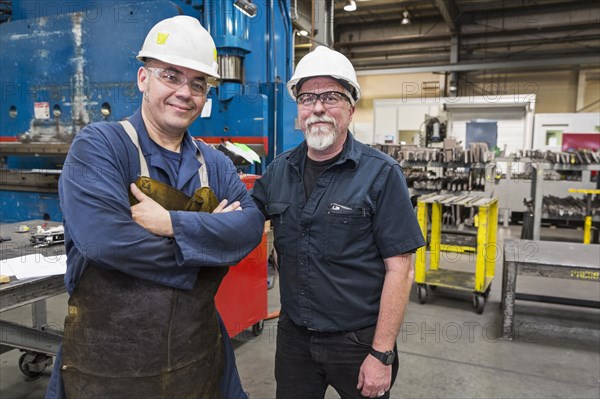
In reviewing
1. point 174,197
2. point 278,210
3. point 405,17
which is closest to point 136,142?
point 174,197

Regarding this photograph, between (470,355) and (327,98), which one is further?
(470,355)

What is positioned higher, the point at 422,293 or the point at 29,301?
the point at 29,301

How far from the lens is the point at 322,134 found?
1.37m

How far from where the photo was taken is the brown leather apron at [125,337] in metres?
1.14

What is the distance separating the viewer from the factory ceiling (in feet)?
31.2

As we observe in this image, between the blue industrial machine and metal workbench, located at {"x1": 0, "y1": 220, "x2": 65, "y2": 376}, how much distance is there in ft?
4.10

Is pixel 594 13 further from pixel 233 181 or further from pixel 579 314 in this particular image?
pixel 233 181

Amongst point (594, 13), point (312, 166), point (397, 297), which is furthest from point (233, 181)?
point (594, 13)

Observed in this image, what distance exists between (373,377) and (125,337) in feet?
2.39

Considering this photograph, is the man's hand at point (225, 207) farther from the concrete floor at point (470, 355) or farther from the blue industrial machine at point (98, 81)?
the blue industrial machine at point (98, 81)

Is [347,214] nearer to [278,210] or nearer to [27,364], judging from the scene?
[278,210]

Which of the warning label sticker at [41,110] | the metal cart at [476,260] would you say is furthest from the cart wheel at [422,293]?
the warning label sticker at [41,110]

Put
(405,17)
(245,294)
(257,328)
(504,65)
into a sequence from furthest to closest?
(405,17), (504,65), (257,328), (245,294)

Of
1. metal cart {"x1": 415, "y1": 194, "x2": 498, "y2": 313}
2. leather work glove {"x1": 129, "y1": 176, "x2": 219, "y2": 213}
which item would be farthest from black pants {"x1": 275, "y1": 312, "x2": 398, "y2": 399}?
metal cart {"x1": 415, "y1": 194, "x2": 498, "y2": 313}
